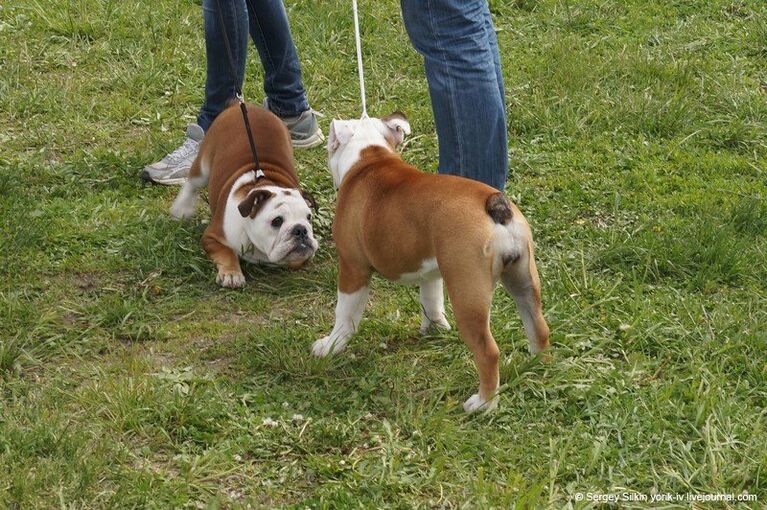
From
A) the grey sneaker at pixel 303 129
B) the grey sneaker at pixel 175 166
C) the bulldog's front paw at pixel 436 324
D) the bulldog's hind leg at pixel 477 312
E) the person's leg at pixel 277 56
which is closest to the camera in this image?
the bulldog's hind leg at pixel 477 312

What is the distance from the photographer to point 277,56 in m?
6.56

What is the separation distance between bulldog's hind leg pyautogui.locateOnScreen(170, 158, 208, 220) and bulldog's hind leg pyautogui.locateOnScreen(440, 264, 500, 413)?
232 cm

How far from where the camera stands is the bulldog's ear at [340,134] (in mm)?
4848

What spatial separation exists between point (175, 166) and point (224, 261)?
1187 millimetres

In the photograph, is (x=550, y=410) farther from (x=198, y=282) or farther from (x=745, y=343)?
(x=198, y=282)

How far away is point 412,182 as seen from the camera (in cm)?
434

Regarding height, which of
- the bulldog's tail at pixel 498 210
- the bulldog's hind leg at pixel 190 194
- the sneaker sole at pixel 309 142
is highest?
the bulldog's tail at pixel 498 210

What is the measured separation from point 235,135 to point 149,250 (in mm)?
777

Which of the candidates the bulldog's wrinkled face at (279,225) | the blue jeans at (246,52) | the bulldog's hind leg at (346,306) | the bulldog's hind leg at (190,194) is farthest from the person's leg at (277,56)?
the bulldog's hind leg at (346,306)

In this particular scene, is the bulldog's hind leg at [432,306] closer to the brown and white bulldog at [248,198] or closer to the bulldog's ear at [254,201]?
the brown and white bulldog at [248,198]

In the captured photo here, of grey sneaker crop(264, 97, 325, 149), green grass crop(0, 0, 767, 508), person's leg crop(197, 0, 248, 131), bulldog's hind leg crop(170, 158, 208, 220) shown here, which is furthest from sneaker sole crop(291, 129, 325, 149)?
bulldog's hind leg crop(170, 158, 208, 220)

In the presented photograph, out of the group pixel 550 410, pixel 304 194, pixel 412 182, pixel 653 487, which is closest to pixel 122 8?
pixel 304 194

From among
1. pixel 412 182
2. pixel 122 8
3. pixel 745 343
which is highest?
pixel 412 182

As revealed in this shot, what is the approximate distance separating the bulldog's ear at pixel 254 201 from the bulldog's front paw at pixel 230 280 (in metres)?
0.30
